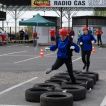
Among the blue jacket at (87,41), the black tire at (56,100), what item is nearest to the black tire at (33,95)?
the black tire at (56,100)

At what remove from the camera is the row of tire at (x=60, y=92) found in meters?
9.52

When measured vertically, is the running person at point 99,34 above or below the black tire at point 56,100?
above

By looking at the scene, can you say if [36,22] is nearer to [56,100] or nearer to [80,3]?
[80,3]

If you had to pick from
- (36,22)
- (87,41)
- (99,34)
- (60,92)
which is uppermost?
(36,22)

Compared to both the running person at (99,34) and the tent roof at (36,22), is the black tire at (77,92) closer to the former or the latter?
the tent roof at (36,22)

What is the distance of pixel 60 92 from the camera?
1026cm

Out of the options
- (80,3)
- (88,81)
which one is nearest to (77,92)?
(88,81)

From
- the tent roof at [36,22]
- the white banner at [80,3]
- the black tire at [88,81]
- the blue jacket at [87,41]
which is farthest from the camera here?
the white banner at [80,3]

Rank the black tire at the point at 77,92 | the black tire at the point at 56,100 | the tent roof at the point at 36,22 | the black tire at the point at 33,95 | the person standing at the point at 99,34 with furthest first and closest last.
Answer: the person standing at the point at 99,34 < the tent roof at the point at 36,22 < the black tire at the point at 77,92 < the black tire at the point at 33,95 < the black tire at the point at 56,100

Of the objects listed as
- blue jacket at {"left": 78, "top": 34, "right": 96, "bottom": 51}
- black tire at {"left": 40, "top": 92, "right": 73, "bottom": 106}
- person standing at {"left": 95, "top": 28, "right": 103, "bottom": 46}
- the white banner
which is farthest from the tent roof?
black tire at {"left": 40, "top": 92, "right": 73, "bottom": 106}

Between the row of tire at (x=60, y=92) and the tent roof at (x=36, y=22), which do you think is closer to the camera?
the row of tire at (x=60, y=92)

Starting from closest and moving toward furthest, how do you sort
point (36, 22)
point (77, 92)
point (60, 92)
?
point (60, 92)
point (77, 92)
point (36, 22)

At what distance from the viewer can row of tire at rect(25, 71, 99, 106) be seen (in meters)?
9.52

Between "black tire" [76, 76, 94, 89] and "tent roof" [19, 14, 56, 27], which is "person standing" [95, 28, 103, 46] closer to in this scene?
"tent roof" [19, 14, 56, 27]
